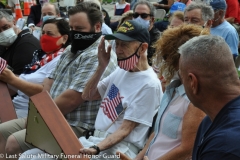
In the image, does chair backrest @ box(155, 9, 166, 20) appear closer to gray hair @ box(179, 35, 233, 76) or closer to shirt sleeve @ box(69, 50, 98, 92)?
shirt sleeve @ box(69, 50, 98, 92)

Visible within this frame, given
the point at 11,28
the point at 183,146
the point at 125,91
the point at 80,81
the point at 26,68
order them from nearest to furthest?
the point at 183,146 → the point at 125,91 → the point at 80,81 → the point at 26,68 → the point at 11,28

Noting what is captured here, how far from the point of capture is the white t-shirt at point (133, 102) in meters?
2.77

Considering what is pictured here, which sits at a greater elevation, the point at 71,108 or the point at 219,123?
the point at 219,123

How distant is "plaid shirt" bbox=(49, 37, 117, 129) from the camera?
3.38 meters

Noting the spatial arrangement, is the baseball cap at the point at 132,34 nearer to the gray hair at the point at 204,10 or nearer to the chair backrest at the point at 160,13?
the gray hair at the point at 204,10

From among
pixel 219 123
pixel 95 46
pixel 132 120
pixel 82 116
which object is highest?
pixel 219 123

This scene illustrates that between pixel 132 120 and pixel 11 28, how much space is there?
110 inches

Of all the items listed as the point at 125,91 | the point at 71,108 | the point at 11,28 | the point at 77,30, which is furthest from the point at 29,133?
the point at 11,28

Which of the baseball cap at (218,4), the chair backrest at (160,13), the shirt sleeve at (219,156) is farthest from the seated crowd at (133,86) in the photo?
the chair backrest at (160,13)

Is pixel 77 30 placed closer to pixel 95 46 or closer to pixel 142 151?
pixel 95 46

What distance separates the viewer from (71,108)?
337 cm

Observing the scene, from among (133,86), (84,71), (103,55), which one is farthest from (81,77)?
(133,86)

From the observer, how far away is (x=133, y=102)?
9.15 ft

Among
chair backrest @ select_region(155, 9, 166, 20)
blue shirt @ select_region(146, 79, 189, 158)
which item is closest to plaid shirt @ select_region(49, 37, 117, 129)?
blue shirt @ select_region(146, 79, 189, 158)
